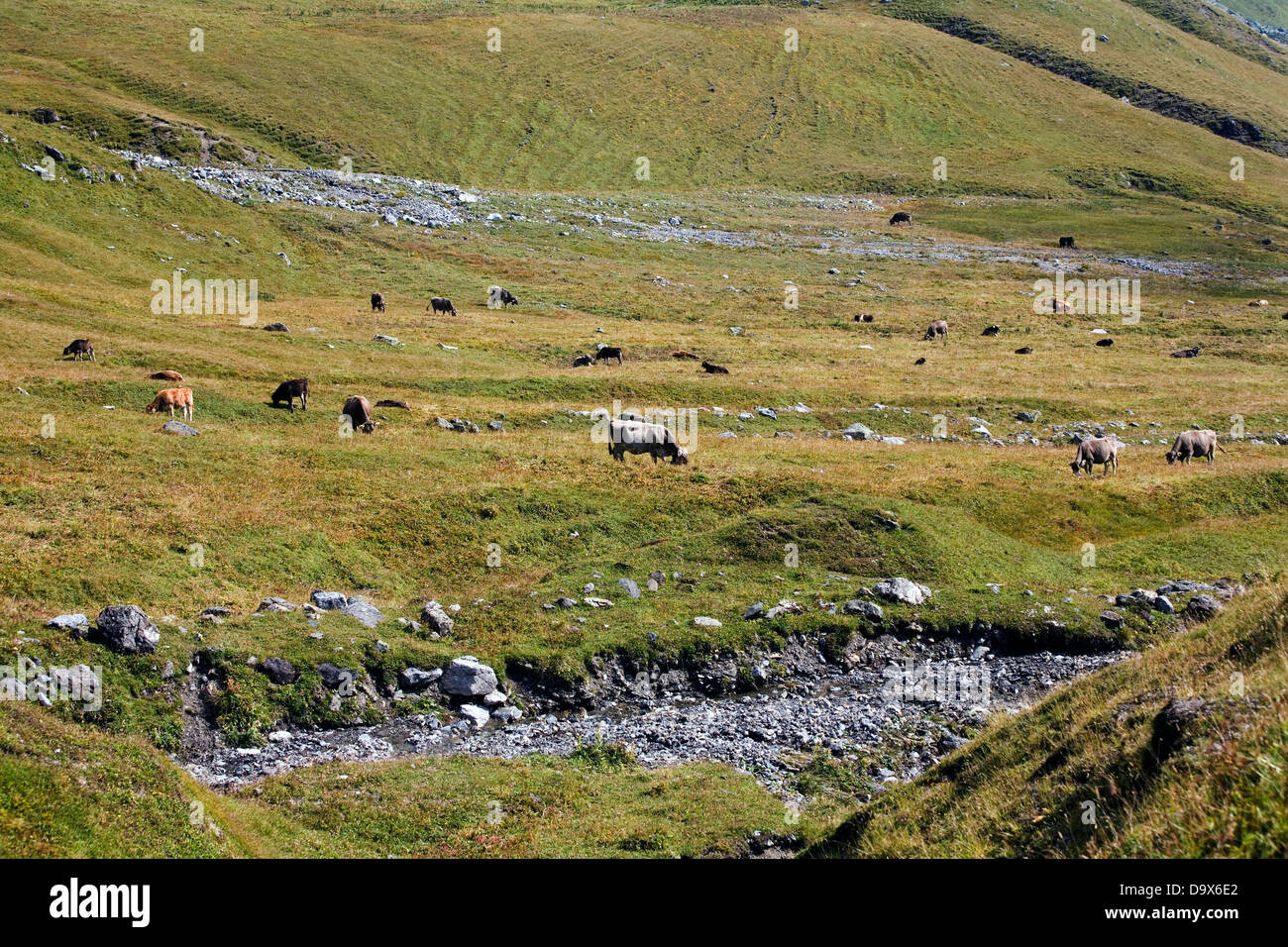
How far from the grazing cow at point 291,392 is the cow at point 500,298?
31.1 m

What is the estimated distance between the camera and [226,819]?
1403cm

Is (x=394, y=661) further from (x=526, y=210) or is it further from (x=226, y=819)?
(x=526, y=210)

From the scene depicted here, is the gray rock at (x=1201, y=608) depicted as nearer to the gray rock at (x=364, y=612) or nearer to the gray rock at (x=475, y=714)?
the gray rock at (x=475, y=714)

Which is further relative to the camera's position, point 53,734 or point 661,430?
point 661,430

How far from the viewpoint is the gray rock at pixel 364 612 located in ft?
73.7

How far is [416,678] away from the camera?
2097cm

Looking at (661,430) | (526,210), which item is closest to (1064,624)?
Answer: (661,430)

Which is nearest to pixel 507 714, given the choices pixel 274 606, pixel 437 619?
pixel 437 619

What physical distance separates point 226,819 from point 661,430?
25290 millimetres

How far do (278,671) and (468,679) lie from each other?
4.15 metres

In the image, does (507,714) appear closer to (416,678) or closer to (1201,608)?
(416,678)

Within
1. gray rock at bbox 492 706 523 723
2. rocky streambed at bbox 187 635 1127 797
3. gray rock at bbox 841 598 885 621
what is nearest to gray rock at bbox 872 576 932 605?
gray rock at bbox 841 598 885 621

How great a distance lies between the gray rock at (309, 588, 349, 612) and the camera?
22.8 m

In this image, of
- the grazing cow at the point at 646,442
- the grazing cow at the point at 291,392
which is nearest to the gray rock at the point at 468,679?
the grazing cow at the point at 646,442
